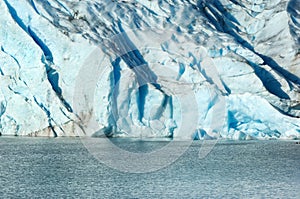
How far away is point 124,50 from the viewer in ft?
33.7

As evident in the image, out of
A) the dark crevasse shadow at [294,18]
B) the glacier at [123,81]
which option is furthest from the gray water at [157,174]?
the dark crevasse shadow at [294,18]

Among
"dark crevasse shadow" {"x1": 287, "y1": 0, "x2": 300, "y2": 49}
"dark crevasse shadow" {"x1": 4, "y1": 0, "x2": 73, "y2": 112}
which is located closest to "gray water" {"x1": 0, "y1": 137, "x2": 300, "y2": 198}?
"dark crevasse shadow" {"x1": 4, "y1": 0, "x2": 73, "y2": 112}

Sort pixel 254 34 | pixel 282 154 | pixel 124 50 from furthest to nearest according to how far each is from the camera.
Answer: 1. pixel 254 34
2. pixel 124 50
3. pixel 282 154

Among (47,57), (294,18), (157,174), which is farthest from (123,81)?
(294,18)

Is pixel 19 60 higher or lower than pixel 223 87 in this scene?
higher

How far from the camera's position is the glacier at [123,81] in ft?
31.5

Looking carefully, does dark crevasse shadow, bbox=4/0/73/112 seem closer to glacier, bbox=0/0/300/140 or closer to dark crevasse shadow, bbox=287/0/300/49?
glacier, bbox=0/0/300/140

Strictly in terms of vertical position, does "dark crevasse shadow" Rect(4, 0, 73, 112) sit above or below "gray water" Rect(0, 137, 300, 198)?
above

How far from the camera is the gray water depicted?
18.4 ft

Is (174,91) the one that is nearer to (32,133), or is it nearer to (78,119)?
(78,119)

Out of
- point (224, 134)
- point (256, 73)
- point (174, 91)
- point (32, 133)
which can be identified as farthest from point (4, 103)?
point (256, 73)

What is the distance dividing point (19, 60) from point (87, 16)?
4.75 feet

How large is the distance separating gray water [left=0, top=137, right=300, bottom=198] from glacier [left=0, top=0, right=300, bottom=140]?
0.80 m

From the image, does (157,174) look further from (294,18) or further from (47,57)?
(294,18)
